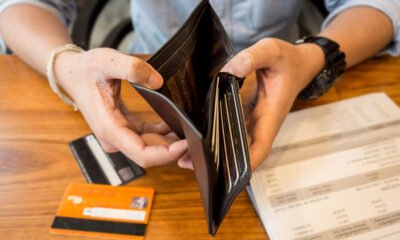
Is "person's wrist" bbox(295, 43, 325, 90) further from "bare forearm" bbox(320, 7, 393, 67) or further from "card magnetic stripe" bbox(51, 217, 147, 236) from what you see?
"card magnetic stripe" bbox(51, 217, 147, 236)

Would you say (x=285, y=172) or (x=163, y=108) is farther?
(x=285, y=172)

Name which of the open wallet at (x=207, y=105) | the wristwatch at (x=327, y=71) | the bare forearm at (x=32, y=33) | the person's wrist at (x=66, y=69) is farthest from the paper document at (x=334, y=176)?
the bare forearm at (x=32, y=33)

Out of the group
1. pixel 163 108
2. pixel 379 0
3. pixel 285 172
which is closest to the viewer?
pixel 163 108

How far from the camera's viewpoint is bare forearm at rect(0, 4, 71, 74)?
0.58 meters

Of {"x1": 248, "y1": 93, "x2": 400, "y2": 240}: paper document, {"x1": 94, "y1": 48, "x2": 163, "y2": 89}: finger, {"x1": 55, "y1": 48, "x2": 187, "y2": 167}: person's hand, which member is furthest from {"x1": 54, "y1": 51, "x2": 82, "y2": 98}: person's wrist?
{"x1": 248, "y1": 93, "x2": 400, "y2": 240}: paper document

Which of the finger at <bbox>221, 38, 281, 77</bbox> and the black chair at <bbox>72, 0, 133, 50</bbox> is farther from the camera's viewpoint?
the black chair at <bbox>72, 0, 133, 50</bbox>

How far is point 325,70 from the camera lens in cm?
56

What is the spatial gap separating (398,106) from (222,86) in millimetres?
372

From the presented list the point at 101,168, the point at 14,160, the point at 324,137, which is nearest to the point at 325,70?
the point at 324,137

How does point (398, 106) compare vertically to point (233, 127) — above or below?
below

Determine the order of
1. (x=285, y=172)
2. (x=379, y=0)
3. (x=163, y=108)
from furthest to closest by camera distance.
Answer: (x=379, y=0) < (x=285, y=172) < (x=163, y=108)

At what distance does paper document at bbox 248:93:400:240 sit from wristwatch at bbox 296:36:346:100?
0.03m

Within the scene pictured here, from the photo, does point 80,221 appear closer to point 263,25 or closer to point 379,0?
point 263,25

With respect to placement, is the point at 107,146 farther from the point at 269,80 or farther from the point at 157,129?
the point at 269,80
